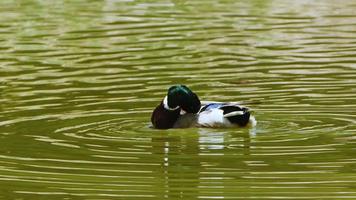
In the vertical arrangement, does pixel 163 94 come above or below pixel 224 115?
below

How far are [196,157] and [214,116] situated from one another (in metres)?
1.78

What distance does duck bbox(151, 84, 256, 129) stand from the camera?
1335 cm

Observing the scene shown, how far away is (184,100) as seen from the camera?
1380 cm

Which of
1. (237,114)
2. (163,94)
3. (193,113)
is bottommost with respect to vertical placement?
(163,94)

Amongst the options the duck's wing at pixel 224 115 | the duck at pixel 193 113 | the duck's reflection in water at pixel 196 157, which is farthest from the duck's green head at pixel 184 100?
the duck's reflection in water at pixel 196 157

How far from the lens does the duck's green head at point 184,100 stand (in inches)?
543

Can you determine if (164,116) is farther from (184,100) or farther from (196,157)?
(196,157)

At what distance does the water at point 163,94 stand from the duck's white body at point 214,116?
0.13 metres

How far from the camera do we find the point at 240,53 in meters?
19.7

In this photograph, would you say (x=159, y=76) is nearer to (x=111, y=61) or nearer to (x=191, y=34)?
(x=111, y=61)

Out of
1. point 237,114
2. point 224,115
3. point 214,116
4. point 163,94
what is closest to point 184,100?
point 214,116

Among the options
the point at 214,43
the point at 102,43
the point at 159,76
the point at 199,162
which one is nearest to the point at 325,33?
the point at 214,43

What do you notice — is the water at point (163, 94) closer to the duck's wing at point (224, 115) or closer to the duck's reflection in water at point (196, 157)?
the duck's reflection in water at point (196, 157)

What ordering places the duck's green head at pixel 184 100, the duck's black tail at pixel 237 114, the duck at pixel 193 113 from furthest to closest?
the duck's green head at pixel 184 100 → the duck at pixel 193 113 → the duck's black tail at pixel 237 114
